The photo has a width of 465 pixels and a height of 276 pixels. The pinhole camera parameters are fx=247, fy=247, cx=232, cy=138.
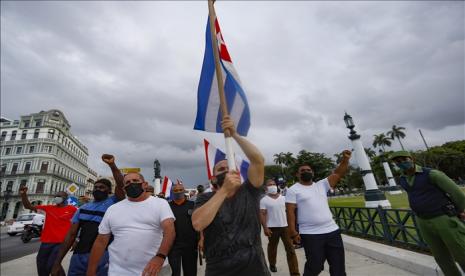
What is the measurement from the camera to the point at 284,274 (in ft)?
16.3

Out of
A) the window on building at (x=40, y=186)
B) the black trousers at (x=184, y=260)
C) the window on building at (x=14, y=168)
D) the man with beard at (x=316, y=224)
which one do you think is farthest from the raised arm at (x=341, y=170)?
the window on building at (x=14, y=168)

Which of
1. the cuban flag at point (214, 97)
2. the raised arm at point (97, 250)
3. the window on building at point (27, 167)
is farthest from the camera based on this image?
the window on building at point (27, 167)

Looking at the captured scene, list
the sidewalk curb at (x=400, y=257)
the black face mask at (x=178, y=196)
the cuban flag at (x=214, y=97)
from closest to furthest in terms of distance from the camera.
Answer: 1. the cuban flag at (x=214, y=97)
2. the sidewalk curb at (x=400, y=257)
3. the black face mask at (x=178, y=196)

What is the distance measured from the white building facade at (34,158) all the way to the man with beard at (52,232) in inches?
2169

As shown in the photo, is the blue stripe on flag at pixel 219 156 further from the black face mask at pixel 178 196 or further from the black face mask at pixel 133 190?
the black face mask at pixel 133 190

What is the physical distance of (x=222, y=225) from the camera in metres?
1.88

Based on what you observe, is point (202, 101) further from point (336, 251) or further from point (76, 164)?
point (76, 164)

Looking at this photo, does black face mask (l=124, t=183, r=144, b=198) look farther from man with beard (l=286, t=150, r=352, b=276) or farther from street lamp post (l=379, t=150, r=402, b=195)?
street lamp post (l=379, t=150, r=402, b=195)

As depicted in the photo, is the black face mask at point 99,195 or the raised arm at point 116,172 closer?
the raised arm at point 116,172

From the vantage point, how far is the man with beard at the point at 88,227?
317 centimetres

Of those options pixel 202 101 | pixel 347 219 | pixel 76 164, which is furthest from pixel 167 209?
pixel 76 164

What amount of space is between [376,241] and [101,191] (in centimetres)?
662

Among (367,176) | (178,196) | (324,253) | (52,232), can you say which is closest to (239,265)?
(324,253)

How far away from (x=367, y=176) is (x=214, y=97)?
40.9ft
